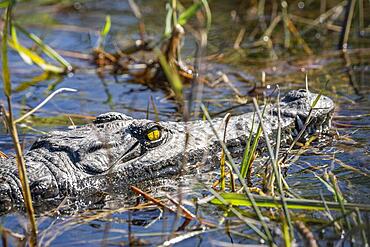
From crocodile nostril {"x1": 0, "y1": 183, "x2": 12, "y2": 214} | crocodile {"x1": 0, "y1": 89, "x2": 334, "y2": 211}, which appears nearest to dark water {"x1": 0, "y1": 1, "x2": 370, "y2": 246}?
crocodile nostril {"x1": 0, "y1": 183, "x2": 12, "y2": 214}

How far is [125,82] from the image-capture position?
7.52 meters

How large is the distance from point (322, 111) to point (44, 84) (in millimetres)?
3373

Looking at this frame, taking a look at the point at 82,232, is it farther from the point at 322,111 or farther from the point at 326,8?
the point at 326,8

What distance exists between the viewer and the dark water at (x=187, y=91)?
3.87m

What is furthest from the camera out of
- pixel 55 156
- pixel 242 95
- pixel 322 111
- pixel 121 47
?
pixel 121 47

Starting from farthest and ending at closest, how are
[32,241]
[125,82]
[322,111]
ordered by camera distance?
[125,82]
[322,111]
[32,241]

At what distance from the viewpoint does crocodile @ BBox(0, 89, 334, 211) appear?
4293mm

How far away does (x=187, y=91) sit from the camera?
6.92 m

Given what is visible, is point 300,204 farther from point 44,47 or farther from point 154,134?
point 44,47

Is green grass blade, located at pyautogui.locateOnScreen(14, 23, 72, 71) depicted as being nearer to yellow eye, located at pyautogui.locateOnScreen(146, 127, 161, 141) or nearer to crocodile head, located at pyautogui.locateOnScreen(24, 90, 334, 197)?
crocodile head, located at pyautogui.locateOnScreen(24, 90, 334, 197)

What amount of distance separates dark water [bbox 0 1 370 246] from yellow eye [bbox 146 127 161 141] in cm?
37

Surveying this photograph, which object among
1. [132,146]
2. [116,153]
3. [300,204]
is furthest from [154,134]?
[300,204]

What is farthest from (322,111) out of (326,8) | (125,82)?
(326,8)

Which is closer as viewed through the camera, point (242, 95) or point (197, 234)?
point (197, 234)
